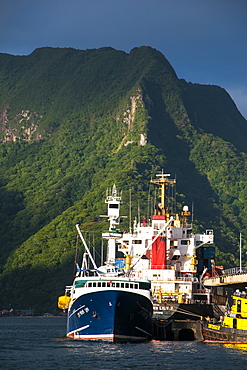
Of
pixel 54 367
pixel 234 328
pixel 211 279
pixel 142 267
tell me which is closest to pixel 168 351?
pixel 234 328

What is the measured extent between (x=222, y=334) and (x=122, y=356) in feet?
50.6

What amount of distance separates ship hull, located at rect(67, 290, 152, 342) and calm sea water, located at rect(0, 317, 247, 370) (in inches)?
51.1

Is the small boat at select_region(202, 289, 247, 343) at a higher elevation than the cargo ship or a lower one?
lower

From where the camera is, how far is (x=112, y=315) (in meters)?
88.6

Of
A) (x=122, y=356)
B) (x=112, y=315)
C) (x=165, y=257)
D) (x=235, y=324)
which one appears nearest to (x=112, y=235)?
(x=165, y=257)

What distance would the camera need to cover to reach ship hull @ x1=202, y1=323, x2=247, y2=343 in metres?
88.1

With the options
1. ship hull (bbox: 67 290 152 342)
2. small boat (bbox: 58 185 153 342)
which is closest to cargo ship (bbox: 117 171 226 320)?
small boat (bbox: 58 185 153 342)

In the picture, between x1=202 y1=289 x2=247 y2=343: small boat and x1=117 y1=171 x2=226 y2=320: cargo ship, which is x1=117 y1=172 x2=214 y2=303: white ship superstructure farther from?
x1=202 y1=289 x2=247 y2=343: small boat

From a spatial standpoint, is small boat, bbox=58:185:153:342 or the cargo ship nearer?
small boat, bbox=58:185:153:342

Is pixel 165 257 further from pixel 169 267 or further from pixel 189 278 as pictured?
pixel 189 278

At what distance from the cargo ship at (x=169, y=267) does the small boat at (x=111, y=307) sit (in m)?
9.64

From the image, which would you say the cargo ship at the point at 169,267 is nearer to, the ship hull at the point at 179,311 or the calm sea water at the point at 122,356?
the ship hull at the point at 179,311

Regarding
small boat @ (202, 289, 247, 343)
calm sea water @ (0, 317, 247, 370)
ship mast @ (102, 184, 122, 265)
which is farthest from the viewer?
ship mast @ (102, 184, 122, 265)

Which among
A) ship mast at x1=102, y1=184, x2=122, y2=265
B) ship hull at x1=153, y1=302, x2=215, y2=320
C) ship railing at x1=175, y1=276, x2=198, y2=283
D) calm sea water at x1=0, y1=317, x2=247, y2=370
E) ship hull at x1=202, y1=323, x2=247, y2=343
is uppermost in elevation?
ship mast at x1=102, y1=184, x2=122, y2=265
